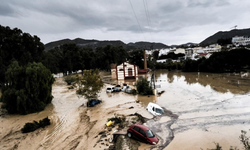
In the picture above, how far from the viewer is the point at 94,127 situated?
609 inches

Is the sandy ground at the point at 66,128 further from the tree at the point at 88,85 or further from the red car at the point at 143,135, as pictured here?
the red car at the point at 143,135

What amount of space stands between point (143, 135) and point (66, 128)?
28.4ft

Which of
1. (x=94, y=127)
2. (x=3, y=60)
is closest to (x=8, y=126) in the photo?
(x=94, y=127)

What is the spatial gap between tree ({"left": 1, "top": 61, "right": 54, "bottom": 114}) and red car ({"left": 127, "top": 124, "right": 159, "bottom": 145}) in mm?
15954

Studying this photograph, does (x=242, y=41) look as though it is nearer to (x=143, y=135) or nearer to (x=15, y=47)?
(x=15, y=47)

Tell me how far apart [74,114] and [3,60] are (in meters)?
25.0

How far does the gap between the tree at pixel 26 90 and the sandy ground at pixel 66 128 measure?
1.17m

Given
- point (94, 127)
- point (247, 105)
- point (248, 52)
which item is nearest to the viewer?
point (94, 127)

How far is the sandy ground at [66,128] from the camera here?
12.8 meters

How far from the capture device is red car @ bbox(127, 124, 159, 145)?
1130 centimetres

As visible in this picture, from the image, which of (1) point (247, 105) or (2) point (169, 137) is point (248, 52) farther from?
(2) point (169, 137)

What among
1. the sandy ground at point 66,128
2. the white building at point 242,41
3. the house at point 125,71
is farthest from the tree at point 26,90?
the white building at point 242,41

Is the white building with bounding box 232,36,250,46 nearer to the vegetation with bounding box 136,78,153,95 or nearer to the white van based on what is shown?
the vegetation with bounding box 136,78,153,95

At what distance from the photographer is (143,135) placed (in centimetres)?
1150
